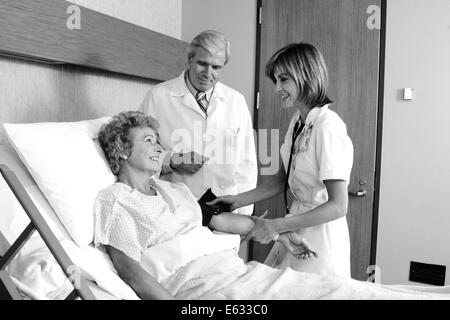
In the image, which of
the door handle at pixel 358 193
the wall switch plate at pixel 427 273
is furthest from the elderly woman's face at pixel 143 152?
the wall switch plate at pixel 427 273

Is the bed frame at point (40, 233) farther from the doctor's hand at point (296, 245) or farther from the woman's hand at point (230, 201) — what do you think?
the woman's hand at point (230, 201)

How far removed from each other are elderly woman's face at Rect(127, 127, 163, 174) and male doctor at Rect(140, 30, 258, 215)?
51cm

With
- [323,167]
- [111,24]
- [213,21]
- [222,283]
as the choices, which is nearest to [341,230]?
[323,167]

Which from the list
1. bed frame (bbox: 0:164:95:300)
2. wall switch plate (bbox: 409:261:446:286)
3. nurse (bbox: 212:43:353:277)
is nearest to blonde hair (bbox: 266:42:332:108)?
nurse (bbox: 212:43:353:277)

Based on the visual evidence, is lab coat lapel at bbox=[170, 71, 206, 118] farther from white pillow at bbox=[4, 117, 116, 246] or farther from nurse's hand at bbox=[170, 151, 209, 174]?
white pillow at bbox=[4, 117, 116, 246]

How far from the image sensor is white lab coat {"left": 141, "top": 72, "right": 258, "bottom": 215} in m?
2.49

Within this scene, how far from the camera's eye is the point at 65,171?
1756 mm

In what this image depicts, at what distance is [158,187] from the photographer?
6.50 ft

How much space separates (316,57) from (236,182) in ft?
3.14

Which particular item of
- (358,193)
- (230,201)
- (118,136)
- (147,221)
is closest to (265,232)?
(230,201)

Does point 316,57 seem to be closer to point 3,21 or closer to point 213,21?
point 3,21

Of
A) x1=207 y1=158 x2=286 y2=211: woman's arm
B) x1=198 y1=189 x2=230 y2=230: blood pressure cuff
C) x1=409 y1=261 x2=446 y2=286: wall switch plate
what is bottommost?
x1=409 y1=261 x2=446 y2=286: wall switch plate

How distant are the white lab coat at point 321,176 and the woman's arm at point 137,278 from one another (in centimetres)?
65

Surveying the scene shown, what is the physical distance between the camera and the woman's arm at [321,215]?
1824 millimetres
